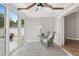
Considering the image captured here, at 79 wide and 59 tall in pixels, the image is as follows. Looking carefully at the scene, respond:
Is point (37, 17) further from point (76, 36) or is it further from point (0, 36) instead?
point (0, 36)

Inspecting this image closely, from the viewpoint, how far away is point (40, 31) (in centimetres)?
1091

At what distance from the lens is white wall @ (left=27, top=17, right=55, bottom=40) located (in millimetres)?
10797

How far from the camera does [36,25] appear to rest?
35.9 ft

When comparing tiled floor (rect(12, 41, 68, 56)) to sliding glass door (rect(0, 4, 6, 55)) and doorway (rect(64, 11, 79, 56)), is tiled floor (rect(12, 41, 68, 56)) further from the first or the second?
doorway (rect(64, 11, 79, 56))

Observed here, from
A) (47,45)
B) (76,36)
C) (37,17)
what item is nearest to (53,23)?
(37,17)

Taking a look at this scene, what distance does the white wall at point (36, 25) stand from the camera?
10.8m

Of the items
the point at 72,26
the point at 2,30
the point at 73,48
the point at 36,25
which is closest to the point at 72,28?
the point at 72,26

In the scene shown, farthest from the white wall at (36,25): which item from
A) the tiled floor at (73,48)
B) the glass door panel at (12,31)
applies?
the glass door panel at (12,31)

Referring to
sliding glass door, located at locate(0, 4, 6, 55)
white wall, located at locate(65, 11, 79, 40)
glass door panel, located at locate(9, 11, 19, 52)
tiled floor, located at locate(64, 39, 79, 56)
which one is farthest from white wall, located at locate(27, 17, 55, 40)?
sliding glass door, located at locate(0, 4, 6, 55)

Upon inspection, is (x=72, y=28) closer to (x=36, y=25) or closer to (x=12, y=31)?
(x=36, y=25)

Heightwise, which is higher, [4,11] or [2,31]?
[4,11]

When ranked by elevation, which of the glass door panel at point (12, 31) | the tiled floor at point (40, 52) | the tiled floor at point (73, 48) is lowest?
the tiled floor at point (40, 52)

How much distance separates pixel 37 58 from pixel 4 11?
12.8ft

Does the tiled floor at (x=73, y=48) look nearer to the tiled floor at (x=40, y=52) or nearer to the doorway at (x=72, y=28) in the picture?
the tiled floor at (x=40, y=52)
